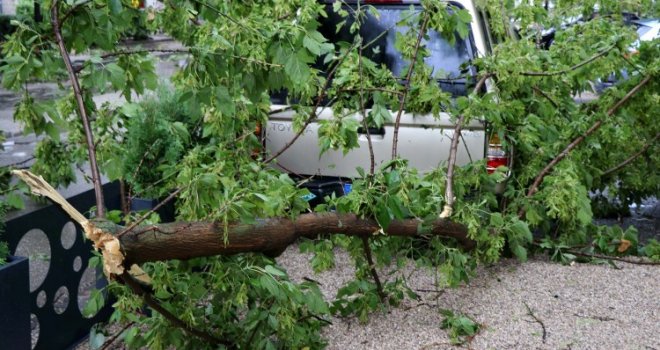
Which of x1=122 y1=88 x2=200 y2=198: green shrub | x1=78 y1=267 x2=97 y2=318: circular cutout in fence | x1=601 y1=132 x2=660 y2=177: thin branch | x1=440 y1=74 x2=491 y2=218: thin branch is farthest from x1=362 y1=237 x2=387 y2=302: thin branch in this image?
x1=601 y1=132 x2=660 y2=177: thin branch

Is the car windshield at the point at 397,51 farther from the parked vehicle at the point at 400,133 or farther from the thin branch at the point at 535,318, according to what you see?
the thin branch at the point at 535,318

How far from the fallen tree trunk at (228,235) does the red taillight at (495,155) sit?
1531 millimetres

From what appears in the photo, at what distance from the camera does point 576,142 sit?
5.41 meters

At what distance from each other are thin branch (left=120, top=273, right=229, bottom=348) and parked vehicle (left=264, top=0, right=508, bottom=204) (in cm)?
163

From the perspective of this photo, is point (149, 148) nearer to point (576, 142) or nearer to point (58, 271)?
point (58, 271)

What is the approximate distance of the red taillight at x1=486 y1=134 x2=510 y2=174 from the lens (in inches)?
204

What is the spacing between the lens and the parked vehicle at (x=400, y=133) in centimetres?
522

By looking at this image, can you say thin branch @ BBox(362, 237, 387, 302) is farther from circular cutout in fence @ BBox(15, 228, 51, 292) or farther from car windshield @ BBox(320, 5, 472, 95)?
circular cutout in fence @ BBox(15, 228, 51, 292)

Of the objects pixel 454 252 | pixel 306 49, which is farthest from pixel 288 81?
pixel 454 252

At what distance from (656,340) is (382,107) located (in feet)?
6.27

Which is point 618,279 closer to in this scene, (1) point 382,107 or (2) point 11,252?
(1) point 382,107

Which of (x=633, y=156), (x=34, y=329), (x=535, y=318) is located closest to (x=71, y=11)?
(x=34, y=329)

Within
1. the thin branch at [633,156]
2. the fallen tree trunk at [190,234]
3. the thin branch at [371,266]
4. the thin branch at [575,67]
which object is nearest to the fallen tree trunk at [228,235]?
the fallen tree trunk at [190,234]

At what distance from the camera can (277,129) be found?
225 inches
